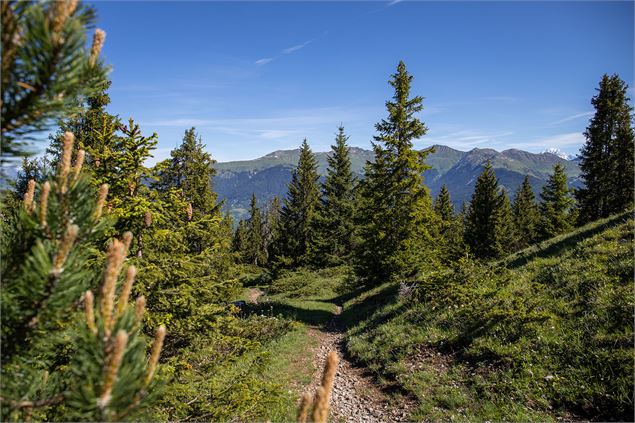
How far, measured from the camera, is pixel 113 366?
137cm

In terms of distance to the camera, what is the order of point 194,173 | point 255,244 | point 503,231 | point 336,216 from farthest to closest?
point 255,244 < point 503,231 < point 336,216 < point 194,173

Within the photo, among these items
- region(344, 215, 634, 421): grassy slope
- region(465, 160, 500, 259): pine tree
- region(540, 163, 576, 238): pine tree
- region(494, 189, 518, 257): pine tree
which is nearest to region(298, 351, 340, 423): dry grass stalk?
region(344, 215, 634, 421): grassy slope

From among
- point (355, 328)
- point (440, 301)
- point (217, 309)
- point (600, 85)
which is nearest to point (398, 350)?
point (440, 301)

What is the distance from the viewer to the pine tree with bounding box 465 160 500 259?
40.0 meters

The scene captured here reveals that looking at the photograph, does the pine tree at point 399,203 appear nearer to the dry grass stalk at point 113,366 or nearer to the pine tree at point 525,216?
the dry grass stalk at point 113,366

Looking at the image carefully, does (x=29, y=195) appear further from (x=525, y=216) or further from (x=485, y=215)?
(x=525, y=216)

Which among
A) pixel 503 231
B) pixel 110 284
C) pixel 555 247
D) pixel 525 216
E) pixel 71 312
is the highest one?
pixel 110 284

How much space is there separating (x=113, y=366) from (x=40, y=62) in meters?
1.50

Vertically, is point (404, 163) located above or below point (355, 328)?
above

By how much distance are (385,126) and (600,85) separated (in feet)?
88.4

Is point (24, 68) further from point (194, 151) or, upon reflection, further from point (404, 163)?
point (404, 163)

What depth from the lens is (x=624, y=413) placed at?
703cm

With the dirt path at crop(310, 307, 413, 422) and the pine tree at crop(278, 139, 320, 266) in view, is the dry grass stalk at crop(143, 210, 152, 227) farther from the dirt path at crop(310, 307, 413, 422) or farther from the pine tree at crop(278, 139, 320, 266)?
the pine tree at crop(278, 139, 320, 266)

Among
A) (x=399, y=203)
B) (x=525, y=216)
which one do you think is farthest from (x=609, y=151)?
(x=399, y=203)
